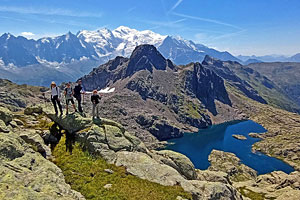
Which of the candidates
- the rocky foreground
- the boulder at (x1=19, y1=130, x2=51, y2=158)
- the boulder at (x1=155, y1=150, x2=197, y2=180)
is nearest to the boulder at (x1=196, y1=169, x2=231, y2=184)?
the rocky foreground

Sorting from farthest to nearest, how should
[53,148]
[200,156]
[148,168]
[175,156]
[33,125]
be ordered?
[200,156], [175,156], [33,125], [53,148], [148,168]

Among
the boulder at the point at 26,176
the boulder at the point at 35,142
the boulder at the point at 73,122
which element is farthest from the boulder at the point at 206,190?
the boulder at the point at 35,142

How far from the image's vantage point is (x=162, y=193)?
2264cm

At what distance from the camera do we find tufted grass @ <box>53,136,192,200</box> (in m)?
21.4

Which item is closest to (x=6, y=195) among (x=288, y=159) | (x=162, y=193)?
(x=162, y=193)

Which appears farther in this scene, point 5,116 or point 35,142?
point 5,116

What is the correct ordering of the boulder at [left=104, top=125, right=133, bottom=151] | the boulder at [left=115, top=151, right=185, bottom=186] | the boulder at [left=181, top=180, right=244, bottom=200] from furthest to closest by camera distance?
1. the boulder at [left=104, top=125, right=133, bottom=151]
2. the boulder at [left=115, top=151, right=185, bottom=186]
3. the boulder at [left=181, top=180, right=244, bottom=200]

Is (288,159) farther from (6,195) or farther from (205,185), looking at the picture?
(6,195)

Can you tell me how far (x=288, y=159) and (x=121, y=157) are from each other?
21840 centimetres

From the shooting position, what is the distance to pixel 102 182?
22859 mm

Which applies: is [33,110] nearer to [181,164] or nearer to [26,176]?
[26,176]

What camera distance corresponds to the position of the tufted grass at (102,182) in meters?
21.4

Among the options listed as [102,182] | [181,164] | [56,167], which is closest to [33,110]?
[56,167]

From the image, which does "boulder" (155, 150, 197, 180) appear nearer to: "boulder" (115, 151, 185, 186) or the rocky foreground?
the rocky foreground
